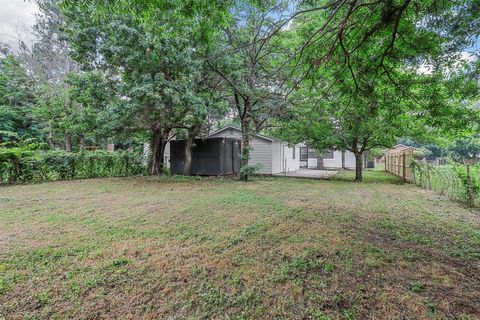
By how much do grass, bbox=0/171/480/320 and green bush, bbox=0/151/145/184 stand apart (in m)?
4.44

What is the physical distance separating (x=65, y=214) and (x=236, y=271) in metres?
4.05

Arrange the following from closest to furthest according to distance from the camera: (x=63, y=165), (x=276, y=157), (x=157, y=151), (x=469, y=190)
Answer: (x=469, y=190)
(x=63, y=165)
(x=157, y=151)
(x=276, y=157)

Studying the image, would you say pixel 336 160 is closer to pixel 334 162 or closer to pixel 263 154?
pixel 334 162

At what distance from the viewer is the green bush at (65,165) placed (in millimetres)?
8453

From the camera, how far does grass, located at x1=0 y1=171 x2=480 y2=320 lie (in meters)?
1.98

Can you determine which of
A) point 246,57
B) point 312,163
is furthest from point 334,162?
point 246,57

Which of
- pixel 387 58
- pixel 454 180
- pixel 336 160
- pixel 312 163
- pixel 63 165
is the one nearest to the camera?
pixel 387 58

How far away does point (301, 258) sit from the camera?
2814mm

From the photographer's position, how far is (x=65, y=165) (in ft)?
31.9

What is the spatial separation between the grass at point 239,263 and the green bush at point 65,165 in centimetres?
444

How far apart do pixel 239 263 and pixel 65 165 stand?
33.1 feet

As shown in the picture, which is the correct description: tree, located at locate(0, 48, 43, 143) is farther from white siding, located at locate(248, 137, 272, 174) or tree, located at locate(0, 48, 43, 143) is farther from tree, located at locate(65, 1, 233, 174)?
white siding, located at locate(248, 137, 272, 174)

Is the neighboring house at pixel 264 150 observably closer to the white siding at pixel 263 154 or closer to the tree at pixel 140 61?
the white siding at pixel 263 154

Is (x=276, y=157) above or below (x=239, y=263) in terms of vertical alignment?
above
